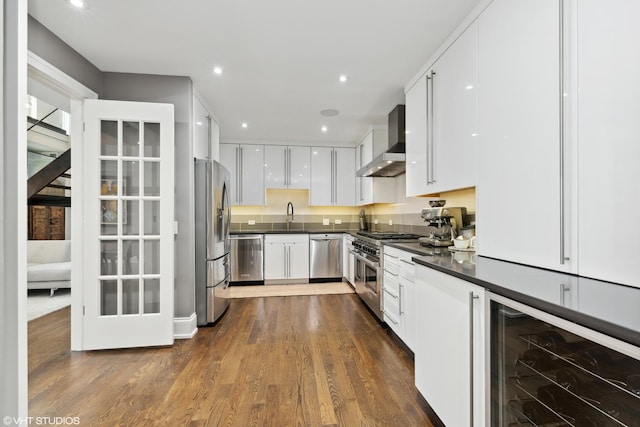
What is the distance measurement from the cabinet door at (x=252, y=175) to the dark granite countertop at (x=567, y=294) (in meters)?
4.06

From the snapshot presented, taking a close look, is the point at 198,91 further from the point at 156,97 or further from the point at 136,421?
the point at 136,421

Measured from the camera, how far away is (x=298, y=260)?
16.4 feet

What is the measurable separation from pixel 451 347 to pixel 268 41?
7.73 ft

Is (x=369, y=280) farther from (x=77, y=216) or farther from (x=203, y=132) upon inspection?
(x=77, y=216)

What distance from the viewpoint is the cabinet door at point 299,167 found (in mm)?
5211

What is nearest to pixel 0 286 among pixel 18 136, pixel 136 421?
pixel 18 136

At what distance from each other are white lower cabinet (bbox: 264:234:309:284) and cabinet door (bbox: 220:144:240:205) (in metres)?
0.92

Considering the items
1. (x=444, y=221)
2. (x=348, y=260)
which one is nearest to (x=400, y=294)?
(x=444, y=221)

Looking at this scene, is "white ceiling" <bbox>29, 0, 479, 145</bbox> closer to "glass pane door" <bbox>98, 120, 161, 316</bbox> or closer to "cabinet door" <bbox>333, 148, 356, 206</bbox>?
"glass pane door" <bbox>98, 120, 161, 316</bbox>

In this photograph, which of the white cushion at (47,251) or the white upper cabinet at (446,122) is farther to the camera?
the white cushion at (47,251)

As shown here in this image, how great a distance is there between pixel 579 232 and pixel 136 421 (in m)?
2.41

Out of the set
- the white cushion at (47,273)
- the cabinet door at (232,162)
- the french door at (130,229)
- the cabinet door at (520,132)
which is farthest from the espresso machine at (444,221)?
the white cushion at (47,273)

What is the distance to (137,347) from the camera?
8.42ft

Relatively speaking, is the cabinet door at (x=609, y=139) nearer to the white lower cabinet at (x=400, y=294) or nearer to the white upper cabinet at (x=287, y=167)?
the white lower cabinet at (x=400, y=294)
